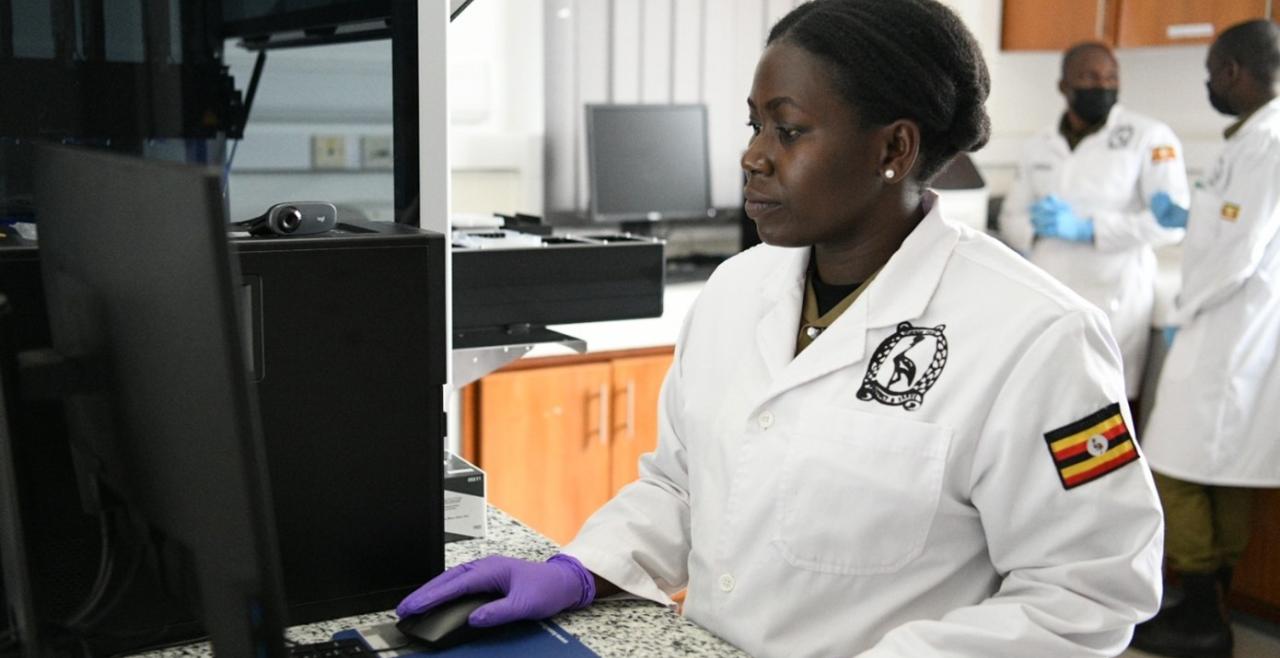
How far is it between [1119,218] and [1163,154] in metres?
0.22

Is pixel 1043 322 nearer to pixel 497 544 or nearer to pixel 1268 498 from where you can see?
pixel 497 544

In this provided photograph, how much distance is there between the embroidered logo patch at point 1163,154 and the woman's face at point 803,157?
258 centimetres

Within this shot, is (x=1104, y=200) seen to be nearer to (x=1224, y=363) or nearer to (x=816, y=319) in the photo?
(x=1224, y=363)

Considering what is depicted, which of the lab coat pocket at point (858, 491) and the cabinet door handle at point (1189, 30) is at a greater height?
the cabinet door handle at point (1189, 30)

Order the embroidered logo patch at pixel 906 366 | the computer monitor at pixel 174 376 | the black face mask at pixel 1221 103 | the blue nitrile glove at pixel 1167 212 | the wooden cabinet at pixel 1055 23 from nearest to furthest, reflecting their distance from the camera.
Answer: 1. the computer monitor at pixel 174 376
2. the embroidered logo patch at pixel 906 366
3. the black face mask at pixel 1221 103
4. the blue nitrile glove at pixel 1167 212
5. the wooden cabinet at pixel 1055 23

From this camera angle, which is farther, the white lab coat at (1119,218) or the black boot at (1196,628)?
the white lab coat at (1119,218)

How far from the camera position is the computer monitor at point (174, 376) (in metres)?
0.56

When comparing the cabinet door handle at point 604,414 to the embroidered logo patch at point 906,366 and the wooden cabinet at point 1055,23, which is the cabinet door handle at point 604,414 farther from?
the wooden cabinet at point 1055,23

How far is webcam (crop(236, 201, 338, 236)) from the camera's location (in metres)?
0.97

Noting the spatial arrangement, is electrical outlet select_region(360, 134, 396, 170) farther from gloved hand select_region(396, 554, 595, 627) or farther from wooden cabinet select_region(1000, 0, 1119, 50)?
wooden cabinet select_region(1000, 0, 1119, 50)

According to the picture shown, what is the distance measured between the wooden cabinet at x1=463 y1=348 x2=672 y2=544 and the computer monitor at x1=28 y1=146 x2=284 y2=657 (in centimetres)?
205

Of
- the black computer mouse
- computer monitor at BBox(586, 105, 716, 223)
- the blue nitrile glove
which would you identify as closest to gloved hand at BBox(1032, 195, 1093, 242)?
the blue nitrile glove

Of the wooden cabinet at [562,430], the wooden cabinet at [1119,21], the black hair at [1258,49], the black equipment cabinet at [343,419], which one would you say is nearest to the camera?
the black equipment cabinet at [343,419]

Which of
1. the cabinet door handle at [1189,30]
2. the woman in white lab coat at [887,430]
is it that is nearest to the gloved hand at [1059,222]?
the cabinet door handle at [1189,30]
